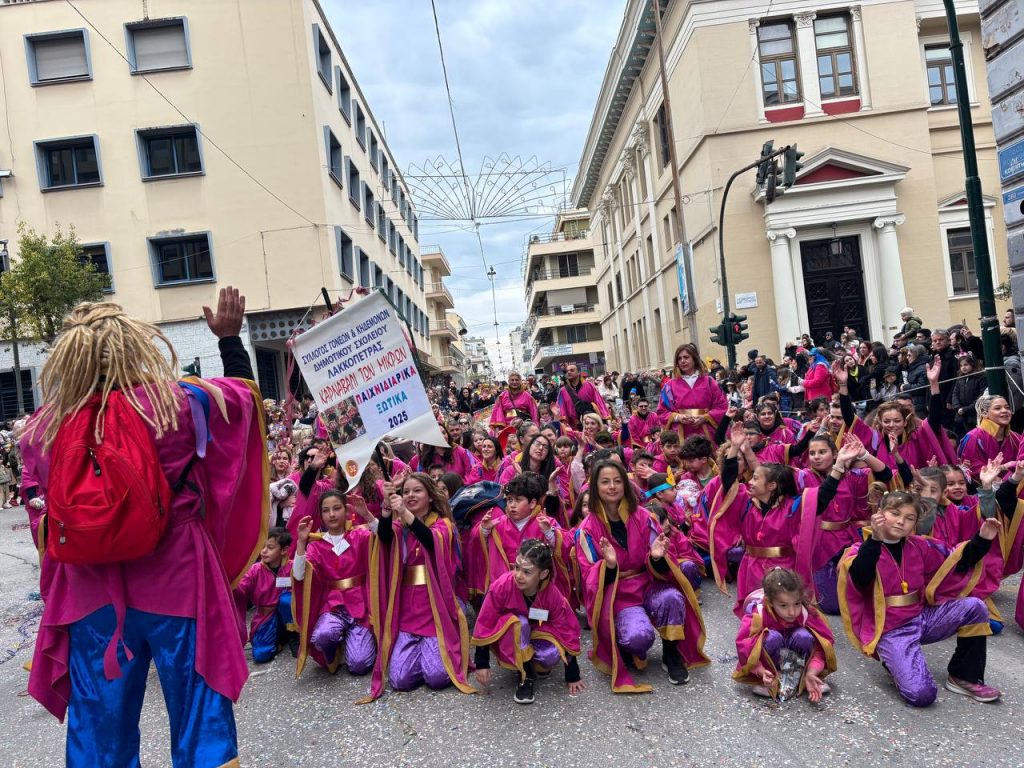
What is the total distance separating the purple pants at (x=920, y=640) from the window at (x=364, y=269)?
2134 cm

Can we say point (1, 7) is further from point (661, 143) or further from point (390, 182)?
point (661, 143)

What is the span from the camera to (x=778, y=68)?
22531 millimetres

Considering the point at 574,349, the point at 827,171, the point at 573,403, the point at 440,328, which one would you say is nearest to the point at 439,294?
the point at 440,328

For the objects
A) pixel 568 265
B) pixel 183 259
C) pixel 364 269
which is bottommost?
pixel 364 269

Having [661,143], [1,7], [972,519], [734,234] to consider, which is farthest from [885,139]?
[1,7]

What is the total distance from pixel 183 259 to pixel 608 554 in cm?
1871

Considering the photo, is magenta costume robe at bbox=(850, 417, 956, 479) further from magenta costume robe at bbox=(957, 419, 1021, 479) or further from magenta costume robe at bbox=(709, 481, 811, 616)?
magenta costume robe at bbox=(709, 481, 811, 616)

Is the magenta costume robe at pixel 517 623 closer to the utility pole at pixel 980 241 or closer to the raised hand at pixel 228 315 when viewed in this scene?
the raised hand at pixel 228 315

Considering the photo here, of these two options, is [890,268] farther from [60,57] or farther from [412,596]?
[60,57]

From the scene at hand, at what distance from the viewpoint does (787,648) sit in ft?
13.1

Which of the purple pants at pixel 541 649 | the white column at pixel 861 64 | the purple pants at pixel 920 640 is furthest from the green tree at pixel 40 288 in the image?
the white column at pixel 861 64

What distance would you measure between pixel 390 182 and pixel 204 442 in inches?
1305

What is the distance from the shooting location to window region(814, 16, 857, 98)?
22.4 metres

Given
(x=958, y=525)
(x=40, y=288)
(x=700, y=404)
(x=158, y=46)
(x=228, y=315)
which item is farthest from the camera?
(x=158, y=46)
